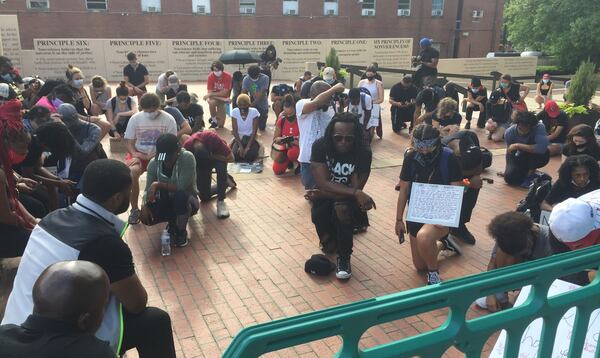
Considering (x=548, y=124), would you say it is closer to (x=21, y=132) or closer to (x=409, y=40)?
Result: (x=21, y=132)

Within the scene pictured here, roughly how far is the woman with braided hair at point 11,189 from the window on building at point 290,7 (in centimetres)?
3098

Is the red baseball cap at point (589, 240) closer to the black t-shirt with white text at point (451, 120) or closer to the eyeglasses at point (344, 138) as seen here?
the eyeglasses at point (344, 138)

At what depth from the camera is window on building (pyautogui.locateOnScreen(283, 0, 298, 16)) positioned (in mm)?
33594

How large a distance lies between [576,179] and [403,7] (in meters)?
34.8

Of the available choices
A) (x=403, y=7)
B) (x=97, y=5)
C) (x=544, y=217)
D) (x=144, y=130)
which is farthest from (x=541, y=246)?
(x=403, y=7)

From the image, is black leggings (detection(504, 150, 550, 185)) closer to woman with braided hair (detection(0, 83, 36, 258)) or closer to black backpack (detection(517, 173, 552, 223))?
black backpack (detection(517, 173, 552, 223))

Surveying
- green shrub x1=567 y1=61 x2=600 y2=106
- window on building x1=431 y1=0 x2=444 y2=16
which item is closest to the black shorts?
green shrub x1=567 y1=61 x2=600 y2=106

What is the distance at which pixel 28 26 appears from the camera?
28.7 meters

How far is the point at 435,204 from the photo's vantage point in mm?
4285

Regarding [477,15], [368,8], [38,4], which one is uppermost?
[368,8]

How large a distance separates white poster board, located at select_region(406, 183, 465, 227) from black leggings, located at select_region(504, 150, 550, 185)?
12.8 feet

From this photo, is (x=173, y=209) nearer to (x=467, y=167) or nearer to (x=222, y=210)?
(x=222, y=210)

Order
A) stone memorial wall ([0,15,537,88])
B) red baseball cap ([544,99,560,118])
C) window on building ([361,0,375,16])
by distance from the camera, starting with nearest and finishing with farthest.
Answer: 1. red baseball cap ([544,99,560,118])
2. stone memorial wall ([0,15,537,88])
3. window on building ([361,0,375,16])

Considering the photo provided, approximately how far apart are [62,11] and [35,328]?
32.1 metres
